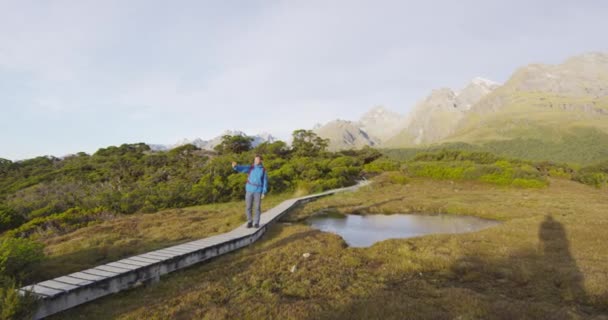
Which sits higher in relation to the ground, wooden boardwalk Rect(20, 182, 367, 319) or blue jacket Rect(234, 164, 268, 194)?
blue jacket Rect(234, 164, 268, 194)

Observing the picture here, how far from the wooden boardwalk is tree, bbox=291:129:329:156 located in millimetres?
30106

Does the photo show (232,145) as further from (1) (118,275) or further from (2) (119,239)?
(1) (118,275)

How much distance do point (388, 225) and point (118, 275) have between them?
9.91 meters

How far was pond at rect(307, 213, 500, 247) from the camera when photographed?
11.3 metres

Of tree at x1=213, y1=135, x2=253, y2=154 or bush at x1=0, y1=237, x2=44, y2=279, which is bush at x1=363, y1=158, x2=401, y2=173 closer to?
tree at x1=213, y1=135, x2=253, y2=154

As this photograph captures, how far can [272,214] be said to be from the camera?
1355 centimetres

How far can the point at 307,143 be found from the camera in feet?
132

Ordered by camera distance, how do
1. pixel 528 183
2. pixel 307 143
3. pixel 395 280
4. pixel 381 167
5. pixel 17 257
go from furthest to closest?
pixel 307 143, pixel 381 167, pixel 528 183, pixel 395 280, pixel 17 257

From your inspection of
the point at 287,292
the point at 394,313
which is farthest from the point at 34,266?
the point at 394,313

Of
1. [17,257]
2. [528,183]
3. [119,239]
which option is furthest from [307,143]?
[17,257]

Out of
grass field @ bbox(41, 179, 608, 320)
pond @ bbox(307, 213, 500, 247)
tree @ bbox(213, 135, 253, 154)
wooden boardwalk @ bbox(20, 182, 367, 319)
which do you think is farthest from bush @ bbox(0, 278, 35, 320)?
tree @ bbox(213, 135, 253, 154)

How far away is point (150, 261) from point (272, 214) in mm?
7286

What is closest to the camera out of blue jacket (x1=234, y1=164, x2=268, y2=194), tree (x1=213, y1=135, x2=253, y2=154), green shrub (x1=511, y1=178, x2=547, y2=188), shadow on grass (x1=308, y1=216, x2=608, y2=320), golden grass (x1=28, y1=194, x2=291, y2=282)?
shadow on grass (x1=308, y1=216, x2=608, y2=320)

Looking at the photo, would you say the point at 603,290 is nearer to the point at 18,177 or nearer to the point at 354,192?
the point at 354,192
